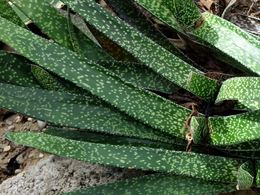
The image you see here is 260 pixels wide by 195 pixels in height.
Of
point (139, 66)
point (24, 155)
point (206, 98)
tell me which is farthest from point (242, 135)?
point (24, 155)

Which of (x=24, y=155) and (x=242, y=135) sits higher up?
(x=242, y=135)

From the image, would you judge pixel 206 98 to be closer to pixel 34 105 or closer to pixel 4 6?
pixel 34 105

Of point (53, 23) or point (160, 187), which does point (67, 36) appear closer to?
point (53, 23)

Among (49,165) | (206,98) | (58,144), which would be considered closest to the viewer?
(58,144)

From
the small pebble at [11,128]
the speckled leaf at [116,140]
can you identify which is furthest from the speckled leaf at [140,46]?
the small pebble at [11,128]

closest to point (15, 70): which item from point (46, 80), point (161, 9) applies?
point (46, 80)

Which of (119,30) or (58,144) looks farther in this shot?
(119,30)

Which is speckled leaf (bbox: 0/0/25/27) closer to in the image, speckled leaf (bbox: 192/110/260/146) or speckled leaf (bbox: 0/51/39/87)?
speckled leaf (bbox: 0/51/39/87)
